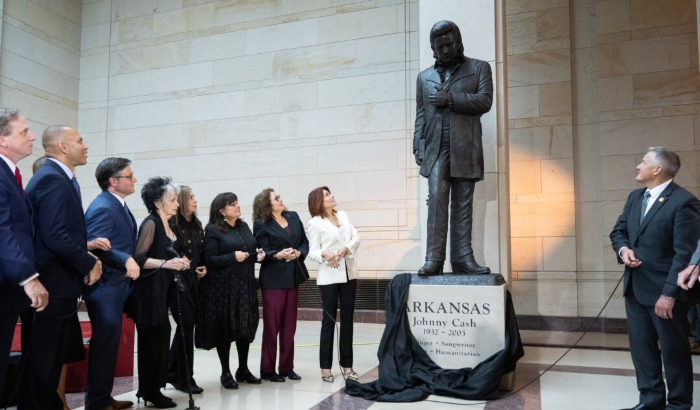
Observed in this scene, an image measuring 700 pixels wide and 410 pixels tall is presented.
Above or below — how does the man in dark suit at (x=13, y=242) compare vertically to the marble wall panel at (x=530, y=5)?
below

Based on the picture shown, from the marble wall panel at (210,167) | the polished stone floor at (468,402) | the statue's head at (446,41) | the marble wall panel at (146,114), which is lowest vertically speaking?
the polished stone floor at (468,402)

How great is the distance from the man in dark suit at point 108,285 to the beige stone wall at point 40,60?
26.7 feet

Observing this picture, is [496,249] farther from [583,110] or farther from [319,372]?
[583,110]

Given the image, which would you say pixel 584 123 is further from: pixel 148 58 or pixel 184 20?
pixel 148 58

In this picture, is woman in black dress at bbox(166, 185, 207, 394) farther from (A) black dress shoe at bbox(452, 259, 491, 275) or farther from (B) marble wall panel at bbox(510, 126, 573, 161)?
(B) marble wall panel at bbox(510, 126, 573, 161)

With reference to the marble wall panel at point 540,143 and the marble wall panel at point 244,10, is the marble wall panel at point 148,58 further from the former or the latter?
the marble wall panel at point 540,143

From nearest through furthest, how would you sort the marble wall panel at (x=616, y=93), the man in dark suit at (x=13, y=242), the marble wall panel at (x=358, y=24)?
the man in dark suit at (x=13, y=242)
the marble wall panel at (x=616, y=93)
the marble wall panel at (x=358, y=24)

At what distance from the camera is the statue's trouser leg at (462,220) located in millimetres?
5332

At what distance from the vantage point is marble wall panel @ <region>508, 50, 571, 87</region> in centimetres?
915

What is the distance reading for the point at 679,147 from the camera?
8.49m

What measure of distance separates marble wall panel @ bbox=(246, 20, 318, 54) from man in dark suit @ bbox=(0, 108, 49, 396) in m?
8.14

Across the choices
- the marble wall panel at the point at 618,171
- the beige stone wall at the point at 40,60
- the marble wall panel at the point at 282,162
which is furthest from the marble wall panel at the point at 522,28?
the beige stone wall at the point at 40,60

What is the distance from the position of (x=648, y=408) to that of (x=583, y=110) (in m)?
5.95

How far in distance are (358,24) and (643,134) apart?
515 cm
